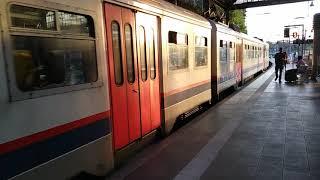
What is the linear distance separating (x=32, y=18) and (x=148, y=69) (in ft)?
11.1

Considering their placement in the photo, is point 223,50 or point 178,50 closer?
point 178,50

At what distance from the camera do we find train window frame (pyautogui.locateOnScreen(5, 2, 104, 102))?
11.6 feet

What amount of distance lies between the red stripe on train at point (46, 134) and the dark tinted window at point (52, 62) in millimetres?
469

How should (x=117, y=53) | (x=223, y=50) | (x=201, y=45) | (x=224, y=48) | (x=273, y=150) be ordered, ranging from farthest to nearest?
(x=224, y=48)
(x=223, y=50)
(x=201, y=45)
(x=273, y=150)
(x=117, y=53)

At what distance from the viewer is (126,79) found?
6051 mm

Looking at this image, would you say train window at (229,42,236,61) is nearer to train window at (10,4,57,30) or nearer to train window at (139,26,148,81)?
train window at (139,26,148,81)

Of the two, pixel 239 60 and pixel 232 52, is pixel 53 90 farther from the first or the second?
pixel 239 60

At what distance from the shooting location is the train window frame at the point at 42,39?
3.52 meters

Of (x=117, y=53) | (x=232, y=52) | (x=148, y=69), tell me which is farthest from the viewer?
(x=232, y=52)

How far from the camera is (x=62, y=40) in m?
4.29

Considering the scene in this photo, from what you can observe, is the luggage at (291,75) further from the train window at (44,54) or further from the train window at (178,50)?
the train window at (44,54)

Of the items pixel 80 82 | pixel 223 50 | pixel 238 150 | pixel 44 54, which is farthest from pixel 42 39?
pixel 223 50

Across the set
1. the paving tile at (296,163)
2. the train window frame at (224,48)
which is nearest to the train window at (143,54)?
the paving tile at (296,163)

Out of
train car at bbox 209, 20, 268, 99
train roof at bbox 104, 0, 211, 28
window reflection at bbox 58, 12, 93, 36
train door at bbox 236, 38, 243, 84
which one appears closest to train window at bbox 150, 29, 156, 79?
train roof at bbox 104, 0, 211, 28
